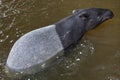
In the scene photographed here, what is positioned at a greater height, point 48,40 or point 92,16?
point 92,16

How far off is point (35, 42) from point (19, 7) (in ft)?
9.42

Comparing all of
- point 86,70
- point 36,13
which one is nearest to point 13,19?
point 36,13

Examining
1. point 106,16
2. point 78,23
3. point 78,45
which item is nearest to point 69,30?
point 78,23

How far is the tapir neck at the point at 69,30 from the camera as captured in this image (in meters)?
7.22

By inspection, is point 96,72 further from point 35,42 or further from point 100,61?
point 35,42

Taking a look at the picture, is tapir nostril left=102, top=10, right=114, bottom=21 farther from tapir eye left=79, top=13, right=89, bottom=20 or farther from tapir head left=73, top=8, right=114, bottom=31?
tapir eye left=79, top=13, right=89, bottom=20

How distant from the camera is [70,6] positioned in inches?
362

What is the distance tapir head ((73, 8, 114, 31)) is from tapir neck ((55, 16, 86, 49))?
152 mm

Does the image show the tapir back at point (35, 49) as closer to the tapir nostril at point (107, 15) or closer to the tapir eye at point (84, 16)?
the tapir eye at point (84, 16)

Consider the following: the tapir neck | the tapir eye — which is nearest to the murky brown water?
the tapir neck

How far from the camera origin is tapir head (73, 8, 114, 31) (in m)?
7.54

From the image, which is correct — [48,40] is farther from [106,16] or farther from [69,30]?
[106,16]

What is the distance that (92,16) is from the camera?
303 inches

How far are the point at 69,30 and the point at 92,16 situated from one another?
0.74 m
